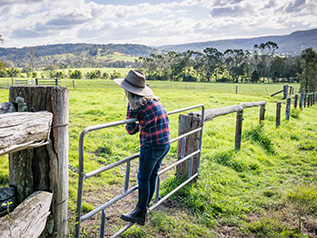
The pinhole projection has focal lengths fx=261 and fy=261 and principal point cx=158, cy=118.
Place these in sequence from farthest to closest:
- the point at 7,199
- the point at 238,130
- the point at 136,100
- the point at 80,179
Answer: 1. the point at 238,130
2. the point at 136,100
3. the point at 80,179
4. the point at 7,199

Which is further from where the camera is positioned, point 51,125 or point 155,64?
point 155,64

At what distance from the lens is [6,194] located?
1928mm

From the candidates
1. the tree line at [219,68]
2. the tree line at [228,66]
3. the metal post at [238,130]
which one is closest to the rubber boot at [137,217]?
the metal post at [238,130]

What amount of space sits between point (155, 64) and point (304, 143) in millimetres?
80423

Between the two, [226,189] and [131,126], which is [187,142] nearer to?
[226,189]

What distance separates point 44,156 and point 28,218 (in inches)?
18.1

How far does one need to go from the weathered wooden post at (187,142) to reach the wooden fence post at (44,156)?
2581mm

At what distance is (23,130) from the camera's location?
172 centimetres

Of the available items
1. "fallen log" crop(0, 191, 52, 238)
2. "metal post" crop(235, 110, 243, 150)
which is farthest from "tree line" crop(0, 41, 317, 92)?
"fallen log" crop(0, 191, 52, 238)

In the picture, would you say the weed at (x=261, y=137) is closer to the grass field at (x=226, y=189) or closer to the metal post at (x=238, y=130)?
the grass field at (x=226, y=189)

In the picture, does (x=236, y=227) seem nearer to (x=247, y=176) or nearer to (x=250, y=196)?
(x=250, y=196)

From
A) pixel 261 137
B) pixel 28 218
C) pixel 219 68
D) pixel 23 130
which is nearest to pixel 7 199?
pixel 28 218

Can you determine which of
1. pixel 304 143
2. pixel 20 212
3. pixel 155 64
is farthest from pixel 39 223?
pixel 155 64

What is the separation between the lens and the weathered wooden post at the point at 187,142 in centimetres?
455
